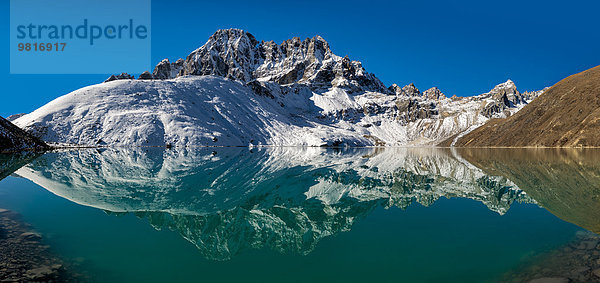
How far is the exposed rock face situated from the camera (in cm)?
8394

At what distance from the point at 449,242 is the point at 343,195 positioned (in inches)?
407

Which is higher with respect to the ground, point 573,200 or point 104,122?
point 104,122

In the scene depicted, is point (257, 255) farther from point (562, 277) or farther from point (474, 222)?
point (474, 222)

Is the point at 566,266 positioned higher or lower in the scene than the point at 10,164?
lower

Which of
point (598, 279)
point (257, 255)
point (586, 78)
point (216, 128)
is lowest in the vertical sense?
point (598, 279)

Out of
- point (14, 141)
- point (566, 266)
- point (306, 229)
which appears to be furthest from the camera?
point (14, 141)

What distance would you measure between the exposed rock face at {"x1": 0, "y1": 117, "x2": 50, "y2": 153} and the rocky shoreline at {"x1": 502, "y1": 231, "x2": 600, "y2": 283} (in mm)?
113358

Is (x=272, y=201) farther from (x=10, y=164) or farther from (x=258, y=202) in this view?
(x=10, y=164)

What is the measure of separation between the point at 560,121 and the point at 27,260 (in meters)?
205

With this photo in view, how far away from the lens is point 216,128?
162250mm

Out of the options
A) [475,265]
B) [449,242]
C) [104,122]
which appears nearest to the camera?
[475,265]

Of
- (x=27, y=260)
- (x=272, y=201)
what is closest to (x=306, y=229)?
(x=272, y=201)

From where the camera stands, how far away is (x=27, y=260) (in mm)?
10156

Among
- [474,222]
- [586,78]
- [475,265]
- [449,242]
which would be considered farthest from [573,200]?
[586,78]
